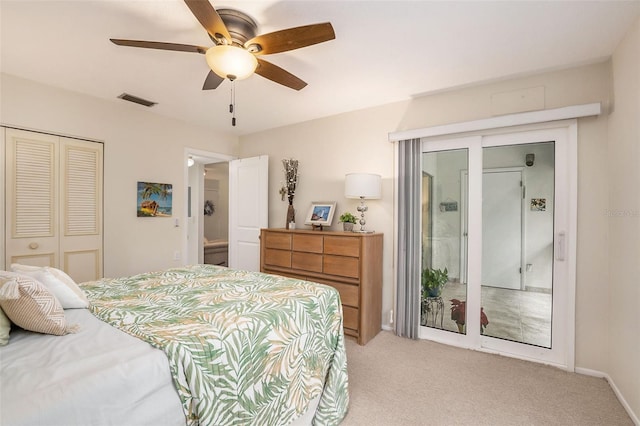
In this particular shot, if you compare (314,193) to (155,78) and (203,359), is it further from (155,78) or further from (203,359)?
(203,359)

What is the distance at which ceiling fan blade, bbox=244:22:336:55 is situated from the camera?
158 centimetres

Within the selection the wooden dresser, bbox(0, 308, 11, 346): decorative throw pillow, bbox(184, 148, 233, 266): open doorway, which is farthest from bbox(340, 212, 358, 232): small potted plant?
bbox(0, 308, 11, 346): decorative throw pillow

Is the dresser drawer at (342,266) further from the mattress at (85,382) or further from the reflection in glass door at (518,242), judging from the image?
Result: the mattress at (85,382)

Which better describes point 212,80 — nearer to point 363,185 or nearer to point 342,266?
point 363,185

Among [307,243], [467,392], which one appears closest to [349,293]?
[307,243]

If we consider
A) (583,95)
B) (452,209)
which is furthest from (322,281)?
(583,95)

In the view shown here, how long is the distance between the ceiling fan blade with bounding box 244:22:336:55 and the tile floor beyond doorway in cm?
257

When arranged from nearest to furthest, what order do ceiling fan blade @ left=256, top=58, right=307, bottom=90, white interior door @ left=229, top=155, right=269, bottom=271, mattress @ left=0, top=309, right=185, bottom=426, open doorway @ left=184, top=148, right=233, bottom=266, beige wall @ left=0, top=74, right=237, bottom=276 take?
mattress @ left=0, top=309, right=185, bottom=426 → ceiling fan blade @ left=256, top=58, right=307, bottom=90 → beige wall @ left=0, top=74, right=237, bottom=276 → white interior door @ left=229, top=155, right=269, bottom=271 → open doorway @ left=184, top=148, right=233, bottom=266

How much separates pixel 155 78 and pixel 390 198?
2.59m

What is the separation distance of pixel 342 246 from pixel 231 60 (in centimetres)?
196

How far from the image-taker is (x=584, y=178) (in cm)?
240

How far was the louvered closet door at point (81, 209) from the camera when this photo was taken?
3037mm

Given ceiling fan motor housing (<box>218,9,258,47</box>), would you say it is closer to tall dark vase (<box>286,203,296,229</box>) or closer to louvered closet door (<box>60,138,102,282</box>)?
tall dark vase (<box>286,203,296,229</box>)

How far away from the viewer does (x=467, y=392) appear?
6.97ft
